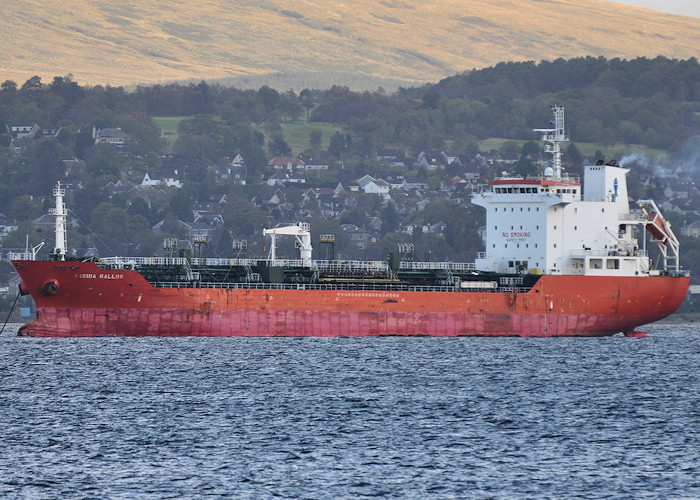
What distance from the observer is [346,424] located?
37875 mm

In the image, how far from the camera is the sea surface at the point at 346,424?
30.8m

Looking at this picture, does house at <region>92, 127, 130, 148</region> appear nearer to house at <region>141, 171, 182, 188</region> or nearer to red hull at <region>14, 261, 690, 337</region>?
house at <region>141, 171, 182, 188</region>

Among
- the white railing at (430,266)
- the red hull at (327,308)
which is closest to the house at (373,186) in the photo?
the white railing at (430,266)

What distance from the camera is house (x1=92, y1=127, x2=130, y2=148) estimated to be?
19625cm

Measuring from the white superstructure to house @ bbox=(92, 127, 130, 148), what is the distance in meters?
137

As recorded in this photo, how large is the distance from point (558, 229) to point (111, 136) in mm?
142767

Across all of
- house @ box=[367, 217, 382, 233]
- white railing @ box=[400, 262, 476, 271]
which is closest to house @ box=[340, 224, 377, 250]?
house @ box=[367, 217, 382, 233]

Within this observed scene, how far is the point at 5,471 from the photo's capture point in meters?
31.6

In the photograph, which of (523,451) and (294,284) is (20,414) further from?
(294,284)

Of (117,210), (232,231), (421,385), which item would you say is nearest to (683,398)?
(421,385)

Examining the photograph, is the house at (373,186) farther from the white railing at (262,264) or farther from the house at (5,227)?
the white railing at (262,264)

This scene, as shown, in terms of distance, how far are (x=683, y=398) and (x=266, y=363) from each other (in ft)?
55.6

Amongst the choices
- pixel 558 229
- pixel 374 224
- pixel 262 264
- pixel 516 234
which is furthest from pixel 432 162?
pixel 262 264

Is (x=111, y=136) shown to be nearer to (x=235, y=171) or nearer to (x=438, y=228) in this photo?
(x=235, y=171)
